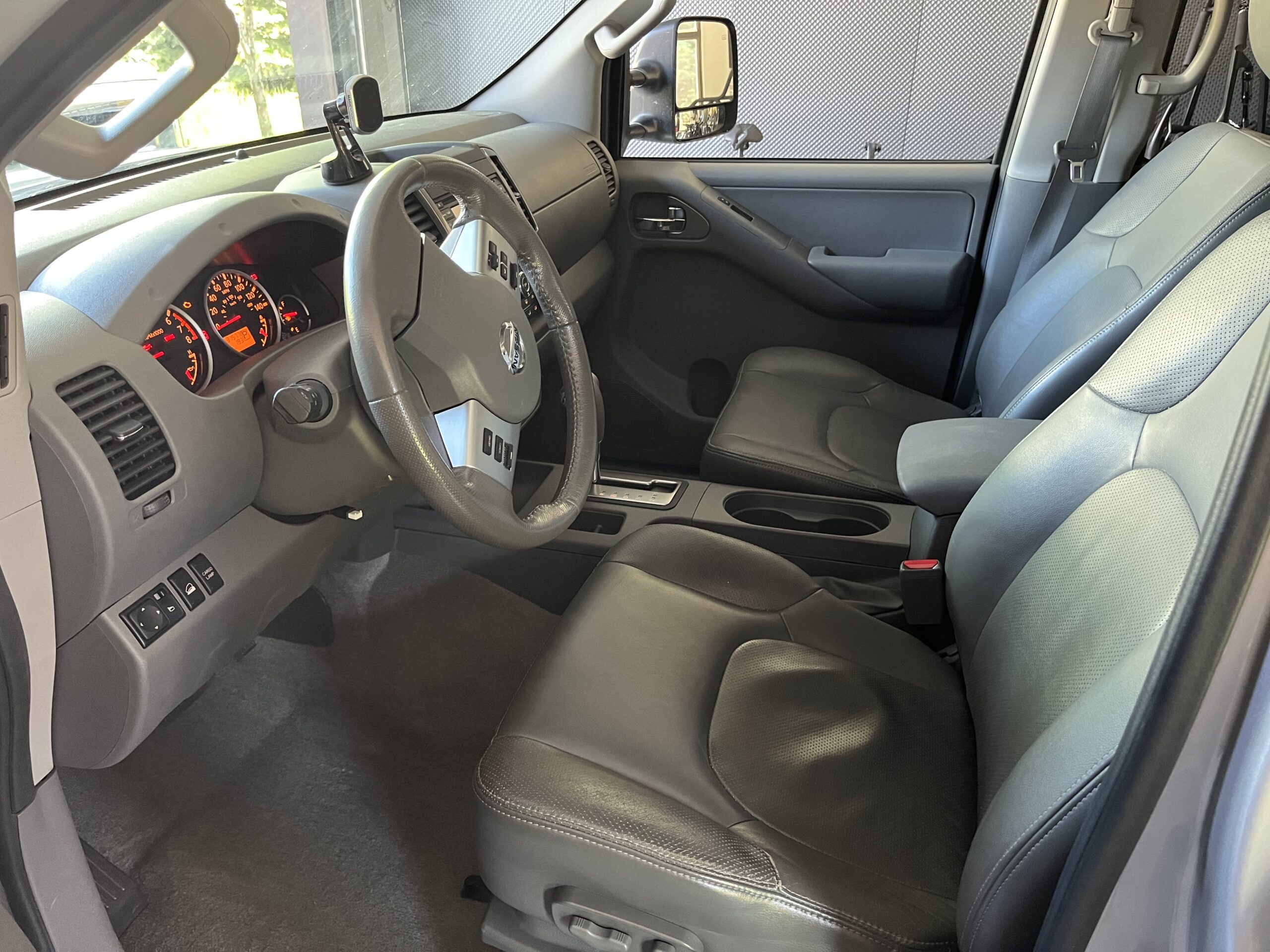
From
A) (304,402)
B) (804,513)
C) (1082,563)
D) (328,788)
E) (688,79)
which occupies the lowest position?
(328,788)

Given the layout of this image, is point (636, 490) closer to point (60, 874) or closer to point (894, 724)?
point (894, 724)

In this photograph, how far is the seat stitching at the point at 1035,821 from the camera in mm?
656

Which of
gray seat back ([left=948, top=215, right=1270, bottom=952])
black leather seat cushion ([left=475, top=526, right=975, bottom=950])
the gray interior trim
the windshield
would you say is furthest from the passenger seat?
the gray interior trim

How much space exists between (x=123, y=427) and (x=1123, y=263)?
1.51m

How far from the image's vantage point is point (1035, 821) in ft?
2.32

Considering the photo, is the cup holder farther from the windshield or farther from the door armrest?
the windshield

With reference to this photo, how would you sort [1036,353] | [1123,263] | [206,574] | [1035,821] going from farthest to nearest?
[1036,353] < [1123,263] < [206,574] < [1035,821]

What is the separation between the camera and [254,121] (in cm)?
183

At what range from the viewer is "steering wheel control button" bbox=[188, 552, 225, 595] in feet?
3.53

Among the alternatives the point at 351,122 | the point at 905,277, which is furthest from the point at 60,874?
the point at 905,277

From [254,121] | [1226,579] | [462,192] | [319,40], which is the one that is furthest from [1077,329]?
[319,40]

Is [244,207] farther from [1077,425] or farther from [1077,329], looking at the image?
[1077,329]

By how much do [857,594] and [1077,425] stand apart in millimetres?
566

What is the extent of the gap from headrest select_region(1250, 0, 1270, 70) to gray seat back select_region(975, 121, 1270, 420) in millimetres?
298
